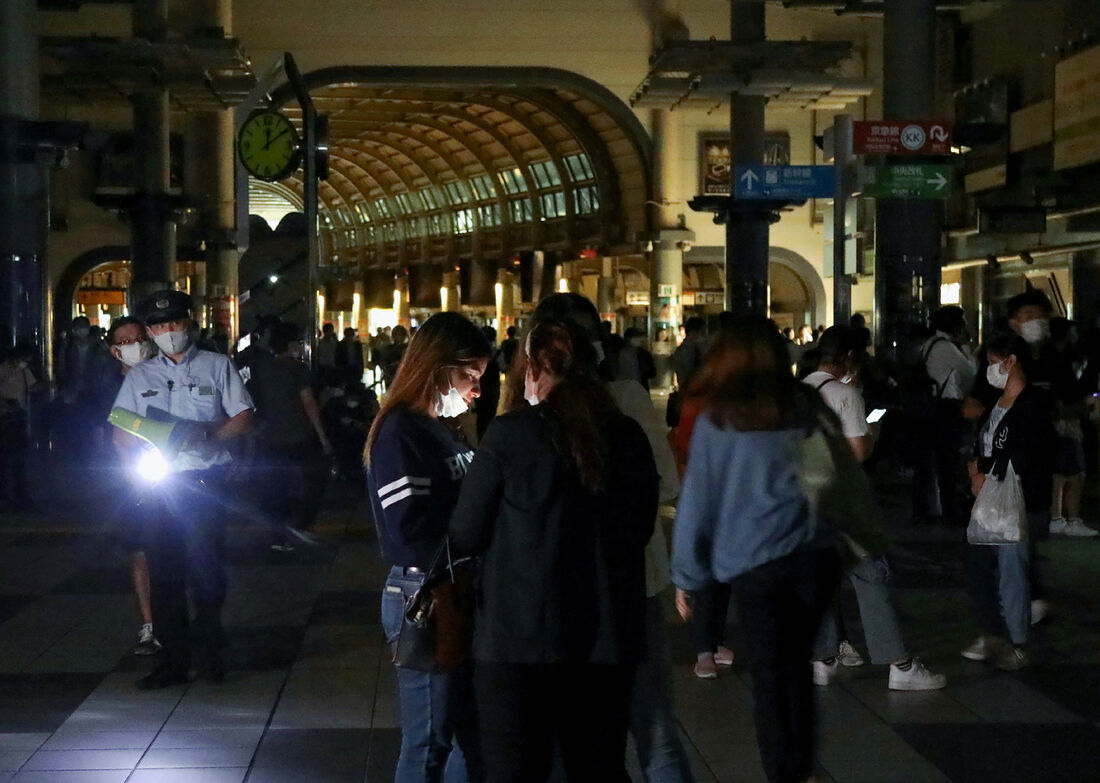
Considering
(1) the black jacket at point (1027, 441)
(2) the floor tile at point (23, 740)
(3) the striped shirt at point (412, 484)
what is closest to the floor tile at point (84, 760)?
(2) the floor tile at point (23, 740)

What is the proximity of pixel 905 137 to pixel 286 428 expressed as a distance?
9.57 meters

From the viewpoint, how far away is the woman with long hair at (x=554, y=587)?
3930 millimetres

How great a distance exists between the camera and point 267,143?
16625 mm

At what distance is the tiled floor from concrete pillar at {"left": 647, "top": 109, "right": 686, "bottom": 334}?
31168 millimetres

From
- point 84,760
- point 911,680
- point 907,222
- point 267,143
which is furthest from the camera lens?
point 907,222

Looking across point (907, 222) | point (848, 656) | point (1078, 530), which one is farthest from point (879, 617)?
point (907, 222)

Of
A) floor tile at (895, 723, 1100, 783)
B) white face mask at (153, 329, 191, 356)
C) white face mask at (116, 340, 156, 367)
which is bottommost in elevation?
floor tile at (895, 723, 1100, 783)

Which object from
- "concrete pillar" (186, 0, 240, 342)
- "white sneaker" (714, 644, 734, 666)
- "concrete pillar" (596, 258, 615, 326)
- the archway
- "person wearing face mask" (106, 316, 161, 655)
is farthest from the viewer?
"concrete pillar" (596, 258, 615, 326)

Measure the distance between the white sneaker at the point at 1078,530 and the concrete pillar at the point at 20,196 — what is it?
1110cm

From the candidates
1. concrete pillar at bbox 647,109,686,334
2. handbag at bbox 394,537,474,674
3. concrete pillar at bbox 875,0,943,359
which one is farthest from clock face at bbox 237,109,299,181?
concrete pillar at bbox 647,109,686,334

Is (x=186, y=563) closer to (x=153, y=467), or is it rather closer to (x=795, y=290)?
(x=153, y=467)

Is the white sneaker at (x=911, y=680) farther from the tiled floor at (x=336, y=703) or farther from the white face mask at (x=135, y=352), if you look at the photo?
the white face mask at (x=135, y=352)

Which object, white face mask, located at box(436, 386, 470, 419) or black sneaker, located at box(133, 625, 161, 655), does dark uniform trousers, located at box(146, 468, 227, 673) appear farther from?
white face mask, located at box(436, 386, 470, 419)

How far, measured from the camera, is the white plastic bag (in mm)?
7926
